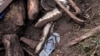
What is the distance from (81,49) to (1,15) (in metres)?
1.37

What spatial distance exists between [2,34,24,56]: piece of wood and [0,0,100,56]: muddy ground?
21cm

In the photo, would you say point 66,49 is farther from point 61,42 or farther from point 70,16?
point 70,16

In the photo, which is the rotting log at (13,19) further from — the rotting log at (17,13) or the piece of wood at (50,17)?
the piece of wood at (50,17)

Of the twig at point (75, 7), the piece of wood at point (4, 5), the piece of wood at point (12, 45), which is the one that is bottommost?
the piece of wood at point (12, 45)

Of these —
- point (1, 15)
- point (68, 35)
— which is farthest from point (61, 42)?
point (1, 15)

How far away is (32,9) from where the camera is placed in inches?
173

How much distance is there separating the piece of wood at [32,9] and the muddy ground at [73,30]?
190 mm

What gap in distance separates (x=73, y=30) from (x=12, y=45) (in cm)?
92

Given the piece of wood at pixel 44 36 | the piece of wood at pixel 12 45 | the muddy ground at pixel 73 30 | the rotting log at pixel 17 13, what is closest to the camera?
the muddy ground at pixel 73 30

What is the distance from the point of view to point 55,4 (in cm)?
457

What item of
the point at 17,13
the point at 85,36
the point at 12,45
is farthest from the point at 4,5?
the point at 85,36

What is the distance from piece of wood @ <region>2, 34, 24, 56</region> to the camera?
163 inches

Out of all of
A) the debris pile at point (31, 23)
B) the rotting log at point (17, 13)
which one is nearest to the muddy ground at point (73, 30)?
the debris pile at point (31, 23)

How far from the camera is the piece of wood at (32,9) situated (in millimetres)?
4384
